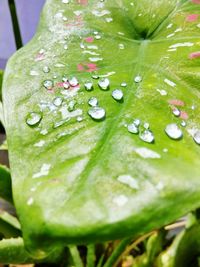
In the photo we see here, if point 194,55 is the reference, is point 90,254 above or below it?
below

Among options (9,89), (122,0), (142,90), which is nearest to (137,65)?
(142,90)

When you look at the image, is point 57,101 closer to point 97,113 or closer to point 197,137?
point 97,113

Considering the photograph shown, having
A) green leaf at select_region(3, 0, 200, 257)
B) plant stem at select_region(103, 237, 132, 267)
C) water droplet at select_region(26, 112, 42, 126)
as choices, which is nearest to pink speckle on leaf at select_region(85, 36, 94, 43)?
green leaf at select_region(3, 0, 200, 257)

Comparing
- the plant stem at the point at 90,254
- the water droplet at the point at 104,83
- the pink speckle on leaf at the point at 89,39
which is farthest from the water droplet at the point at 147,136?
the plant stem at the point at 90,254

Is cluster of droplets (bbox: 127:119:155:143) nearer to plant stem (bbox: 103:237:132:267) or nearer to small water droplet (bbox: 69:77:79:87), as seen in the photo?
small water droplet (bbox: 69:77:79:87)

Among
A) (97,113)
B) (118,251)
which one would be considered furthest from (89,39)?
(118,251)
